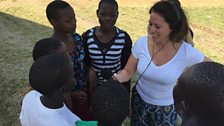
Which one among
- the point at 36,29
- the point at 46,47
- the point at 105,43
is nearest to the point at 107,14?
the point at 105,43

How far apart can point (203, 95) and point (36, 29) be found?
7.10 metres

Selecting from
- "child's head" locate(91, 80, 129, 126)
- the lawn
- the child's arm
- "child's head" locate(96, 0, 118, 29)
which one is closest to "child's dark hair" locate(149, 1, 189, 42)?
"child's head" locate(96, 0, 118, 29)

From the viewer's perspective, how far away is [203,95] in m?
1.45

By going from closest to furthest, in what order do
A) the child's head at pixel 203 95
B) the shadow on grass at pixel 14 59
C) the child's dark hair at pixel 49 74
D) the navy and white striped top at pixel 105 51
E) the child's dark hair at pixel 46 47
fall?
the child's head at pixel 203 95
the child's dark hair at pixel 49 74
the child's dark hair at pixel 46 47
the navy and white striped top at pixel 105 51
the shadow on grass at pixel 14 59

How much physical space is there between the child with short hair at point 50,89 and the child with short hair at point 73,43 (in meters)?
0.96

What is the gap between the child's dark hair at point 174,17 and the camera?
8.77 ft

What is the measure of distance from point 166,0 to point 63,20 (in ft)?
2.74

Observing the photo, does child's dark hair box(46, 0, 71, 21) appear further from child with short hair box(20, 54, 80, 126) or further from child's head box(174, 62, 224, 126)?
child's head box(174, 62, 224, 126)

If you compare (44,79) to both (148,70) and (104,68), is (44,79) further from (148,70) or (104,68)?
(104,68)

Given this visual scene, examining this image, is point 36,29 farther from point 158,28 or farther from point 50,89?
point 50,89

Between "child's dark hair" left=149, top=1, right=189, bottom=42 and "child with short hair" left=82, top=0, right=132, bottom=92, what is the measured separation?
1.83ft

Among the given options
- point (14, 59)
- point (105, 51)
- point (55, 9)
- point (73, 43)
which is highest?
point (55, 9)

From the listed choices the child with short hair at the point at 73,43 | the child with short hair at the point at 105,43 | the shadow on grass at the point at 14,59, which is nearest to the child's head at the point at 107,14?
the child with short hair at the point at 105,43

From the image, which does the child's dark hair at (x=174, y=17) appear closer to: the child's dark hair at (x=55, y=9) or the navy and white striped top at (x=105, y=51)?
the navy and white striped top at (x=105, y=51)
